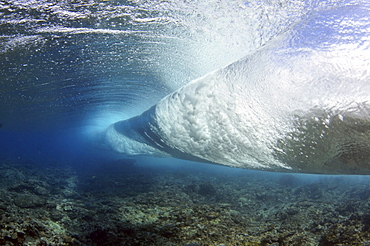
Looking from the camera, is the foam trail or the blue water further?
the blue water

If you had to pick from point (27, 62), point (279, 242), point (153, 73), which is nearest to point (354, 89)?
point (279, 242)

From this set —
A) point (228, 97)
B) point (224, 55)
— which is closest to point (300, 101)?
point (228, 97)

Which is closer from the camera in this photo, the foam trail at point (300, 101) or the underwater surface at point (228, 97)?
the foam trail at point (300, 101)

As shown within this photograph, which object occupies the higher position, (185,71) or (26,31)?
(185,71)

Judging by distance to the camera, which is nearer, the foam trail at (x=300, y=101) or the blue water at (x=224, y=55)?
the foam trail at (x=300, y=101)

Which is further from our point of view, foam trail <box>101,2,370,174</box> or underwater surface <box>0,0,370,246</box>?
underwater surface <box>0,0,370,246</box>

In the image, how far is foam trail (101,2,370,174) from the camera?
1.82 meters

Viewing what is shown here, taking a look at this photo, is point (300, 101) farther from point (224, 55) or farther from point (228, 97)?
point (224, 55)

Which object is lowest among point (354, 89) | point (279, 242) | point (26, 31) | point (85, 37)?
point (279, 242)

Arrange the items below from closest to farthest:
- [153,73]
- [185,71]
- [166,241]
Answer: [166,241] → [185,71] → [153,73]

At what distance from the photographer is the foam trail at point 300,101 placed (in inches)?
71.5

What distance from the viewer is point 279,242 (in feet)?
8.09

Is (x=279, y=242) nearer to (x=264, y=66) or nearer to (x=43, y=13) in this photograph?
(x=264, y=66)

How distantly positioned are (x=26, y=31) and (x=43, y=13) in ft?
3.60
